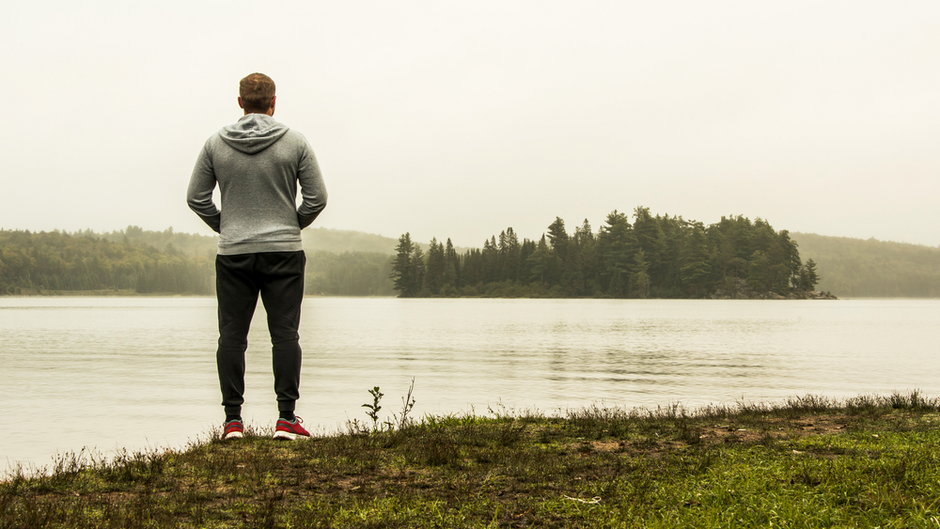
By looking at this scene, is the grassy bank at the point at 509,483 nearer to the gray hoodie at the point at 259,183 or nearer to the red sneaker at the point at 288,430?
the red sneaker at the point at 288,430

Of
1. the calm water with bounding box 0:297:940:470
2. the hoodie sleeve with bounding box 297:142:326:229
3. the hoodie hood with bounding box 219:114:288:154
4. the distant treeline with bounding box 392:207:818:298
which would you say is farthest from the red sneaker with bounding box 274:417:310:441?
the distant treeline with bounding box 392:207:818:298

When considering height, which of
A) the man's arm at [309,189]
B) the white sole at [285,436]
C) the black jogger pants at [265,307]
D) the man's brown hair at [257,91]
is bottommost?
the white sole at [285,436]

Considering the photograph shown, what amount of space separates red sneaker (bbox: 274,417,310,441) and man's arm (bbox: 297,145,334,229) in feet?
6.25

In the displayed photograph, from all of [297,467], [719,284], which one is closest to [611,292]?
[719,284]

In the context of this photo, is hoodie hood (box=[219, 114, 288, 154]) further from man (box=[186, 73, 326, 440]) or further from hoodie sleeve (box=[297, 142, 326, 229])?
hoodie sleeve (box=[297, 142, 326, 229])

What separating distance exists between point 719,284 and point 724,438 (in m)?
188

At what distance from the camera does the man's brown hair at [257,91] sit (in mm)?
7168

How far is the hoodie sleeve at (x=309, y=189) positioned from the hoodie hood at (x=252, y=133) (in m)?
0.31

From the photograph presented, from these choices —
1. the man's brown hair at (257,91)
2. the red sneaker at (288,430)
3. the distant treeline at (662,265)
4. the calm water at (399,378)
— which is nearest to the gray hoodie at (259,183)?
the man's brown hair at (257,91)

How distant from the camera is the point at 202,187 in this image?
7.21 metres

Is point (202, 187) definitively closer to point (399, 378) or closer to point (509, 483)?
point (509, 483)

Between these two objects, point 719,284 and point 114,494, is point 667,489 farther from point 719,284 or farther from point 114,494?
point 719,284

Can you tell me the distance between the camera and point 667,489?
16.9ft

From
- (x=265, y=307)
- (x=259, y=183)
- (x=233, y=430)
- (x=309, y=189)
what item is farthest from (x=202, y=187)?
(x=233, y=430)
